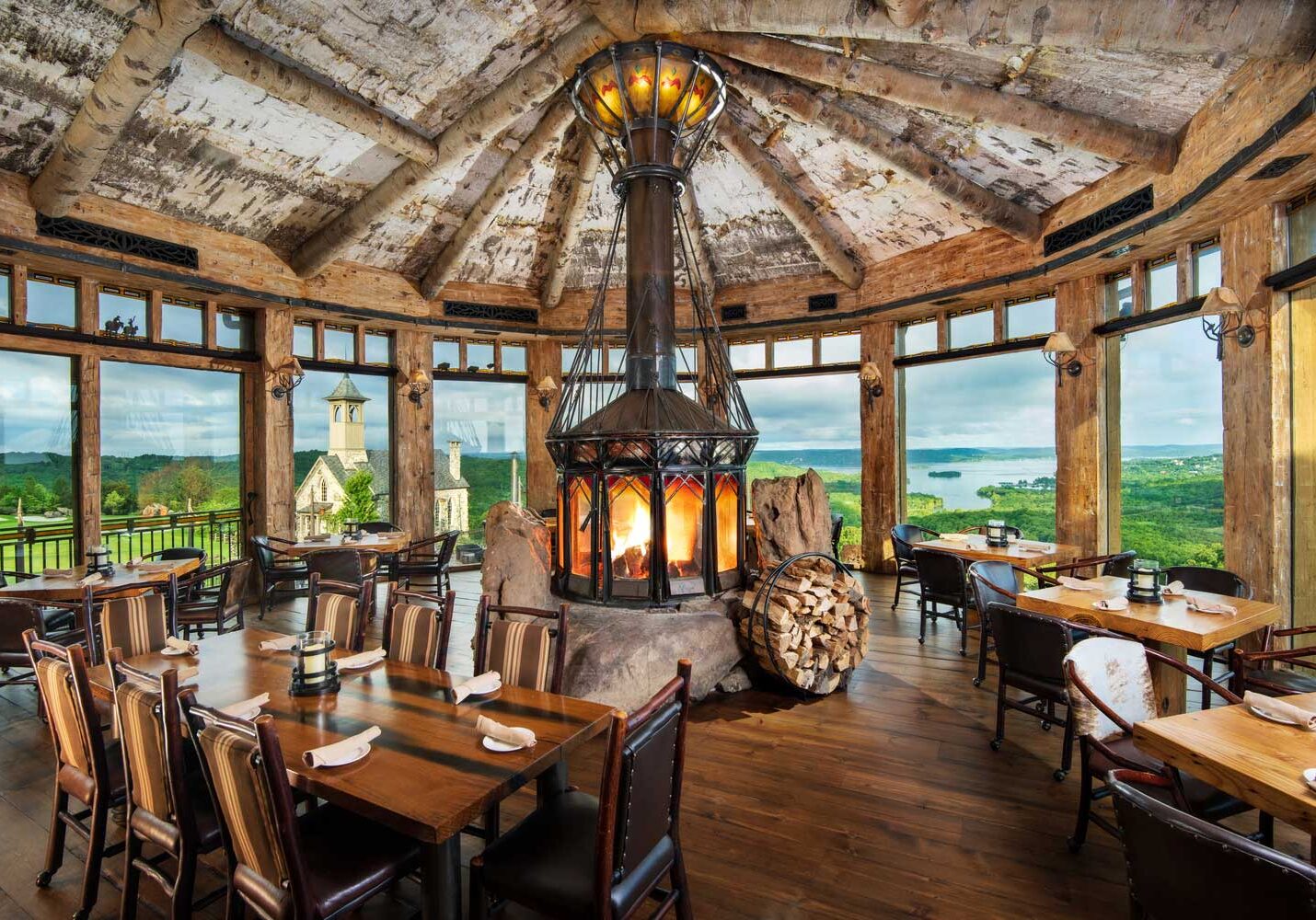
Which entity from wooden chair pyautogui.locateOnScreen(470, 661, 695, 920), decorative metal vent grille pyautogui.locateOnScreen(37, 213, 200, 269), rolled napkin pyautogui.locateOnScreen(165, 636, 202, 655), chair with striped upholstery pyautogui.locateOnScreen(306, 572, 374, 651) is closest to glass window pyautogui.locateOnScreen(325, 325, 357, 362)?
decorative metal vent grille pyautogui.locateOnScreen(37, 213, 200, 269)

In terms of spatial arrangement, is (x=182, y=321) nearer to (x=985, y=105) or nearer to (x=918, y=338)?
(x=985, y=105)

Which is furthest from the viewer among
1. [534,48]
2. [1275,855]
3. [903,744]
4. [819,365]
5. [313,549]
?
[819,365]

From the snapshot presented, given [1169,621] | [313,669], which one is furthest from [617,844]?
[1169,621]

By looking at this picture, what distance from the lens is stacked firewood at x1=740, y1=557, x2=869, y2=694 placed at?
4.11m

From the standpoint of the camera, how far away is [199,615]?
191 inches

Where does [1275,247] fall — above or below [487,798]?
above

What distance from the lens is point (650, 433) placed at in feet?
14.0

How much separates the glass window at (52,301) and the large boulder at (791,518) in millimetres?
6499

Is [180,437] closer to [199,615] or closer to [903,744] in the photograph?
[199,615]

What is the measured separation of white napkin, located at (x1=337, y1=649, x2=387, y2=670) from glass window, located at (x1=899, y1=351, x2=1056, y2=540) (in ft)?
22.6

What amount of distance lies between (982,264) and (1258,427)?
297cm

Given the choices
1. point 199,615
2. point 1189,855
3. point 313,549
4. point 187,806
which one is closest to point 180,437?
point 313,549

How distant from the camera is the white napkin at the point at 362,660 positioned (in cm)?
280

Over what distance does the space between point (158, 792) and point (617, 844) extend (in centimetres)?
153
